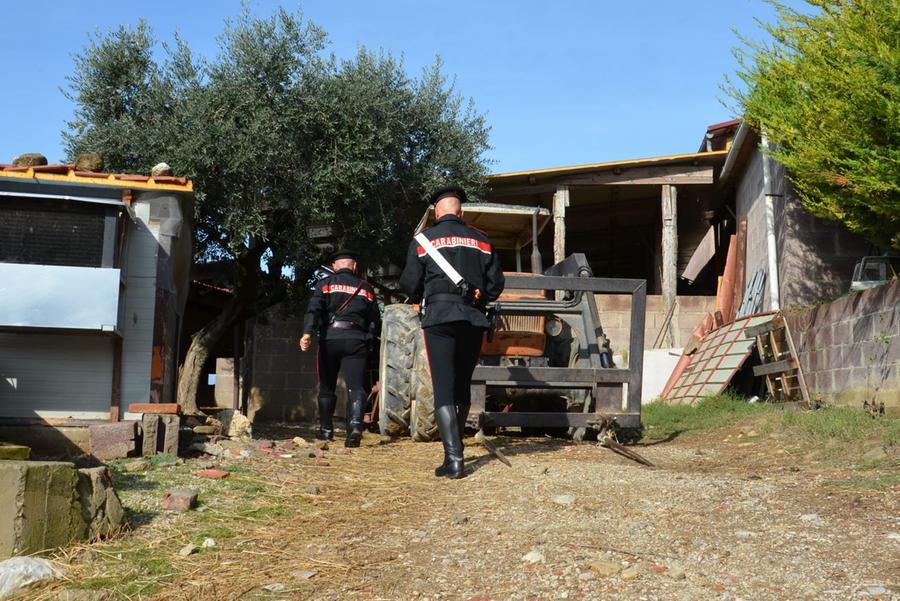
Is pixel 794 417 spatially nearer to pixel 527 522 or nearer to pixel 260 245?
pixel 527 522

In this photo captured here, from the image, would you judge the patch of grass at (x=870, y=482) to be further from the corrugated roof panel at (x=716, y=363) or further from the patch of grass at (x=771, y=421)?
the corrugated roof panel at (x=716, y=363)

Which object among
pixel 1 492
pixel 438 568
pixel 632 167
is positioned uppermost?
pixel 632 167

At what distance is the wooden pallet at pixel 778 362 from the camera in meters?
10.5

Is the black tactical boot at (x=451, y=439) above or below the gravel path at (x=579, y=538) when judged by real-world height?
above

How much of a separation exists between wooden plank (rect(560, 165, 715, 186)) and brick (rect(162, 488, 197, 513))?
Result: 11.9m

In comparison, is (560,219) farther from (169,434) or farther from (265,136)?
(169,434)

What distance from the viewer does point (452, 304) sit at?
20.0 ft

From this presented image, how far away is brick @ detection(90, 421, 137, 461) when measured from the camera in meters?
7.08

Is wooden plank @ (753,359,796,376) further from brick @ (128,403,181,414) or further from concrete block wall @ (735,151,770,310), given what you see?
brick @ (128,403,181,414)

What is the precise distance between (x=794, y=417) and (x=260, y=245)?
28.6 feet

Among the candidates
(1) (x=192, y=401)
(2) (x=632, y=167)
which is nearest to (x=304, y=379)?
(1) (x=192, y=401)

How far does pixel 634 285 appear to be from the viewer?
7.85 meters

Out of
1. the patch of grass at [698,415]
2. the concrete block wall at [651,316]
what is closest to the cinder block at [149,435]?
the patch of grass at [698,415]

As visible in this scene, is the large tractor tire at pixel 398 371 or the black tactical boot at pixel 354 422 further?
the black tactical boot at pixel 354 422
